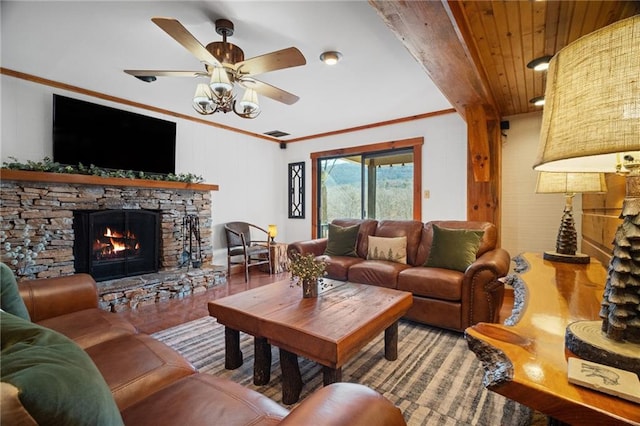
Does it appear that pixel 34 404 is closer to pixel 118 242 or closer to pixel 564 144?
pixel 564 144

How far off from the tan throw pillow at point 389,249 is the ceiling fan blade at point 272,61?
2.21m

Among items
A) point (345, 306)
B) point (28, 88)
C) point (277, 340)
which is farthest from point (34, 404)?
point (28, 88)

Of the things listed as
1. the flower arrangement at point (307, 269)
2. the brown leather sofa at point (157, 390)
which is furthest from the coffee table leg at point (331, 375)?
the flower arrangement at point (307, 269)

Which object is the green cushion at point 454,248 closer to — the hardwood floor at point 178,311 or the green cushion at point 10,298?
the hardwood floor at point 178,311

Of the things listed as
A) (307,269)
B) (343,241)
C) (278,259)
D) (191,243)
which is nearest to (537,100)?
(343,241)

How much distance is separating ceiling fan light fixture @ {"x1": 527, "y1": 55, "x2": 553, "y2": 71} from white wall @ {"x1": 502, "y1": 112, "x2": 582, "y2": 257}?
4.76 feet

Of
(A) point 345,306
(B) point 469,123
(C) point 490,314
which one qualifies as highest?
(B) point 469,123

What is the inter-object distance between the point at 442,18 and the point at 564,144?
137 centimetres

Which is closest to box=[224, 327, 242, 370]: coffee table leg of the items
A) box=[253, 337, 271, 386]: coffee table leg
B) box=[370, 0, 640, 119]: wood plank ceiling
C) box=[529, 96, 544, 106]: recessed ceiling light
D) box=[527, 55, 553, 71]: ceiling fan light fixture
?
box=[253, 337, 271, 386]: coffee table leg

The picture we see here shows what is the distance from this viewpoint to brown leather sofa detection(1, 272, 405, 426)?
2.44 feet

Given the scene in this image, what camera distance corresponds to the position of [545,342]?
2.67ft

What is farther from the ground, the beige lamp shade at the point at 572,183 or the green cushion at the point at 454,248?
the beige lamp shade at the point at 572,183

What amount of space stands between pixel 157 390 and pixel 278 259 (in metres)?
3.89

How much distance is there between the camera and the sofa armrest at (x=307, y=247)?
3.70 meters
